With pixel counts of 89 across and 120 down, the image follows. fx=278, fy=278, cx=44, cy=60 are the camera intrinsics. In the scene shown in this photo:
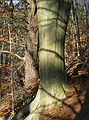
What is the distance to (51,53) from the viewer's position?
297 inches

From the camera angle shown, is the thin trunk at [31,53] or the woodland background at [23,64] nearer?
the woodland background at [23,64]

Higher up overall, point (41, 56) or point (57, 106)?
point (41, 56)

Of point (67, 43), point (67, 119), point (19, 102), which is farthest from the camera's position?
point (67, 43)

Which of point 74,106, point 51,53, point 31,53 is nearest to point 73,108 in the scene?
point 74,106

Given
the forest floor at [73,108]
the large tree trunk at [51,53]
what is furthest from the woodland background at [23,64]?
the large tree trunk at [51,53]

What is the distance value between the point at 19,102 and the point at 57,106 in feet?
10.7

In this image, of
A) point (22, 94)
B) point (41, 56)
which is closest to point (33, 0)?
point (22, 94)

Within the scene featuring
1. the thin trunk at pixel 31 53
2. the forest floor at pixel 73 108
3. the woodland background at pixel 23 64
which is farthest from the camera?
the thin trunk at pixel 31 53

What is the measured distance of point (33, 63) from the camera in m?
12.4

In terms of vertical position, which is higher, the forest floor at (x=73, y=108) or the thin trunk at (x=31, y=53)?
the thin trunk at (x=31, y=53)

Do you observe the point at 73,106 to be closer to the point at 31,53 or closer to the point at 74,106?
the point at 74,106

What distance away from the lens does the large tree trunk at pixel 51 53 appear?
24.6 ft

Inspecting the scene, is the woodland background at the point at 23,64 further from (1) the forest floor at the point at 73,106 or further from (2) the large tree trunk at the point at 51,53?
(2) the large tree trunk at the point at 51,53

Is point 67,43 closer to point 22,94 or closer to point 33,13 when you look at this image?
point 33,13
